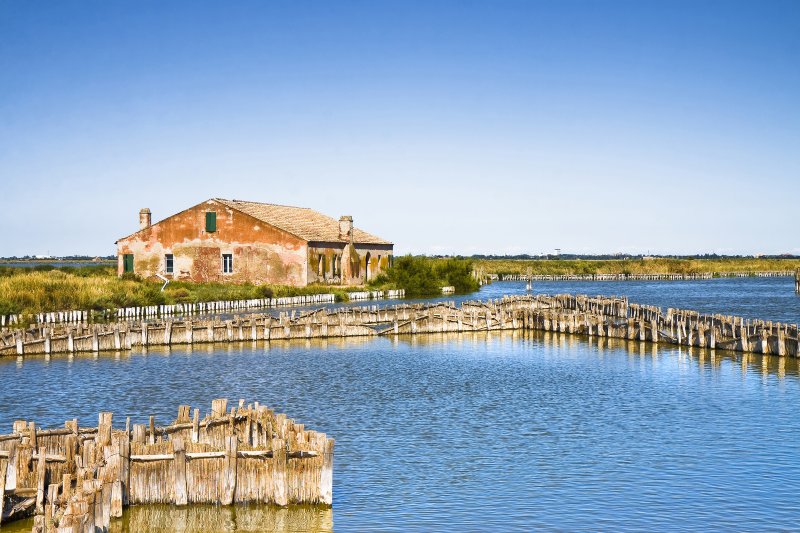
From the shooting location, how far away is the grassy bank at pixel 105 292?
44.8 meters

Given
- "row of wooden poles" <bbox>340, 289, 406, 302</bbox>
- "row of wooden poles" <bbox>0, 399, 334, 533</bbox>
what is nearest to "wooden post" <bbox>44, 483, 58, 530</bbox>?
"row of wooden poles" <bbox>0, 399, 334, 533</bbox>

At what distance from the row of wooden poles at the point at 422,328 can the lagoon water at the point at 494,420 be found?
0.95m

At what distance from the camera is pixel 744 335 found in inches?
1417

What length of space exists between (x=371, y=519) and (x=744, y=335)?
2508cm

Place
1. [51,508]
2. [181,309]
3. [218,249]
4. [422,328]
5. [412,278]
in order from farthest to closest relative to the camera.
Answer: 1. [412,278]
2. [218,249]
3. [181,309]
4. [422,328]
5. [51,508]

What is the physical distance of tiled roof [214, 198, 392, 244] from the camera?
66438 millimetres

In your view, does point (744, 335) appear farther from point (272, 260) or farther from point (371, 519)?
point (272, 260)

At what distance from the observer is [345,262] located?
233 ft

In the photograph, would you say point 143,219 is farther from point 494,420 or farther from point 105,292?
point 494,420

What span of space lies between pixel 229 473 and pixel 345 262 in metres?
56.4

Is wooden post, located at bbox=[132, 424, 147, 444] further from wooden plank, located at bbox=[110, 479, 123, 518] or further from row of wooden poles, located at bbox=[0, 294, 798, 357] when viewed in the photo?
row of wooden poles, located at bbox=[0, 294, 798, 357]

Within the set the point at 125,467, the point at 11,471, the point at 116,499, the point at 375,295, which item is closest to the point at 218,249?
the point at 375,295

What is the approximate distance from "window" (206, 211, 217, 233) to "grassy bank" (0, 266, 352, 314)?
4026mm

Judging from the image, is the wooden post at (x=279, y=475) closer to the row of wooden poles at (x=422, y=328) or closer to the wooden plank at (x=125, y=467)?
the wooden plank at (x=125, y=467)
